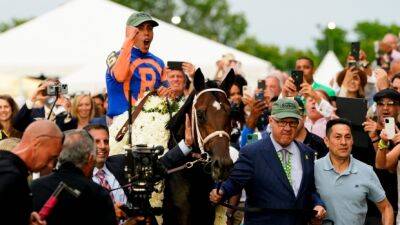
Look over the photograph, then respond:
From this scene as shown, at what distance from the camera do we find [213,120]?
413 inches

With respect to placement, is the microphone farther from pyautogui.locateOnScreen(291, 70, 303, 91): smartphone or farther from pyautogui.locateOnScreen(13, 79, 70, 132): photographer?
pyautogui.locateOnScreen(291, 70, 303, 91): smartphone

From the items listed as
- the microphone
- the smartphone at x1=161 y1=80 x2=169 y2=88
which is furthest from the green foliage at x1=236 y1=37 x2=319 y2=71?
the microphone

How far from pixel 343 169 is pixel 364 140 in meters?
1.83

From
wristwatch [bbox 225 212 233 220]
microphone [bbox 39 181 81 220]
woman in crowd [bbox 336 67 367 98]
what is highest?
woman in crowd [bbox 336 67 367 98]

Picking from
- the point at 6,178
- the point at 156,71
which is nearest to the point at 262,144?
the point at 156,71

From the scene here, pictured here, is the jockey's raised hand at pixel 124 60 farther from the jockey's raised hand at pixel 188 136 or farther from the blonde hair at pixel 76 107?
the blonde hair at pixel 76 107

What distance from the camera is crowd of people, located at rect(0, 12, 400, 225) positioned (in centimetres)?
795

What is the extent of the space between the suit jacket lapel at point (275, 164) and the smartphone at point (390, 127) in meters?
1.49

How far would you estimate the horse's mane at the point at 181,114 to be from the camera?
10.8 meters

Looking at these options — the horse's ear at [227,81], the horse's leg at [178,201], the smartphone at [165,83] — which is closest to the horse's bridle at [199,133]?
the horse's ear at [227,81]

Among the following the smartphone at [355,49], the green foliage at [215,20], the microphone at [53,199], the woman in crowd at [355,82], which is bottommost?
the microphone at [53,199]

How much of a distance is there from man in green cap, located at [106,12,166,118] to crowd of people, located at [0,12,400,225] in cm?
1

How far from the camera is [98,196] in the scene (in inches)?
320

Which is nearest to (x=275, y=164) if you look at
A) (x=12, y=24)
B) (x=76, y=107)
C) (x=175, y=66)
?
(x=175, y=66)
